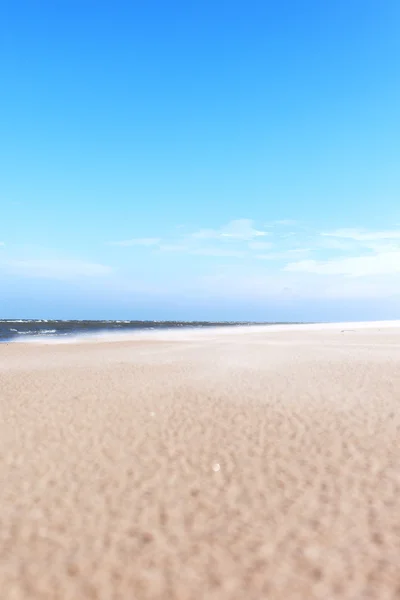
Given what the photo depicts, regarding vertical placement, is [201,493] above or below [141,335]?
below

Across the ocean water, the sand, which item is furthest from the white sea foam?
the sand

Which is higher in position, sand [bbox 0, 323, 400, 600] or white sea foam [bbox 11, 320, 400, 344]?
white sea foam [bbox 11, 320, 400, 344]

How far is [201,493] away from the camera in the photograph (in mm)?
9883

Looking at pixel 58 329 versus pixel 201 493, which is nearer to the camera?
pixel 201 493

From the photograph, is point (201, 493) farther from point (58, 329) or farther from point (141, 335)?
point (58, 329)

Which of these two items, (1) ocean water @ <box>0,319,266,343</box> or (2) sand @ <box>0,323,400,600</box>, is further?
(1) ocean water @ <box>0,319,266,343</box>

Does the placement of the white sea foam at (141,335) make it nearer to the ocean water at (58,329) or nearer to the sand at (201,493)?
the ocean water at (58,329)

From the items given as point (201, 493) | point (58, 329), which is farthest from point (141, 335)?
point (201, 493)

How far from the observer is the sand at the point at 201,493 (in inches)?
274

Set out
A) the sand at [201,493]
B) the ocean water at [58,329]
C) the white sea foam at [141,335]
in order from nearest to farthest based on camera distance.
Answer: the sand at [201,493], the white sea foam at [141,335], the ocean water at [58,329]

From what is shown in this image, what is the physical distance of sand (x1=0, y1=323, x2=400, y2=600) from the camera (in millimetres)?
6957

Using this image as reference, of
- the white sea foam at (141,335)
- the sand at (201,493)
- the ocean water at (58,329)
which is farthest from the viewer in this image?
the ocean water at (58,329)

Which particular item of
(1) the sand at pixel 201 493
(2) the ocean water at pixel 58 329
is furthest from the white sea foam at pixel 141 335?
(1) the sand at pixel 201 493

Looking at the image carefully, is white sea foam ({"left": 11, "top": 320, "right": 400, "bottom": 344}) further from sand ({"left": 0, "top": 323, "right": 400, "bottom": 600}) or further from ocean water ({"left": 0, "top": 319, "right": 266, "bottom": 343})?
sand ({"left": 0, "top": 323, "right": 400, "bottom": 600})
